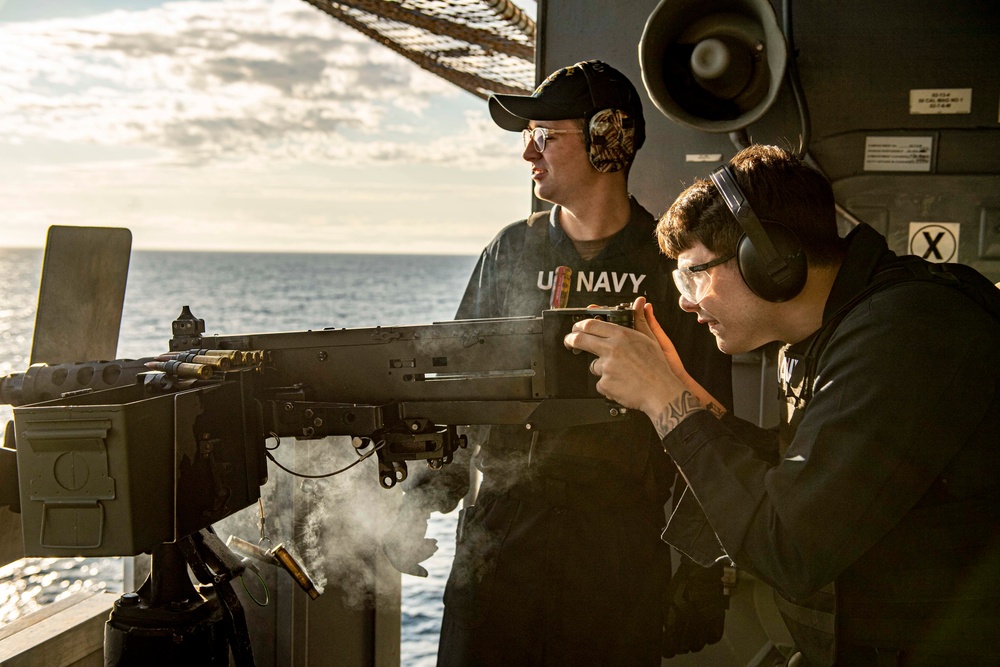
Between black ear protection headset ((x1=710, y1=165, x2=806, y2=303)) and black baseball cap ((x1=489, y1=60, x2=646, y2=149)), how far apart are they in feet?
2.67

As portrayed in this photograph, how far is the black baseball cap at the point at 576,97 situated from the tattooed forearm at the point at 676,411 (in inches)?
38.4

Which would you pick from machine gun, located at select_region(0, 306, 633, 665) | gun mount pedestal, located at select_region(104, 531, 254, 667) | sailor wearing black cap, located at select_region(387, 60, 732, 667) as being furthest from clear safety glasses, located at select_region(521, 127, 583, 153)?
gun mount pedestal, located at select_region(104, 531, 254, 667)

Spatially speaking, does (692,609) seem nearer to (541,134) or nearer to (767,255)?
(767,255)

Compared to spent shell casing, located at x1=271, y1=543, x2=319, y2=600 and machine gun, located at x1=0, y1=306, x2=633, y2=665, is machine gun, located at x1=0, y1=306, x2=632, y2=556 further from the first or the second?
spent shell casing, located at x1=271, y1=543, x2=319, y2=600

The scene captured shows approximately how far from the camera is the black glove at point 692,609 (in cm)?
208

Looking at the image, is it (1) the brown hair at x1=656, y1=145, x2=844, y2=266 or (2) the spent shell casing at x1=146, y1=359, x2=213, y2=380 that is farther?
(2) the spent shell casing at x1=146, y1=359, x2=213, y2=380

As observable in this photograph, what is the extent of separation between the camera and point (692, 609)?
209 cm

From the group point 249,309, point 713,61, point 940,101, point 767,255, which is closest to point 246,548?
point 767,255

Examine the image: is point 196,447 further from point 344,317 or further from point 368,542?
point 344,317

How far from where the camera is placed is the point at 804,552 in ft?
4.01

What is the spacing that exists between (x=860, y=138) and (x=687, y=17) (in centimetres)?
74

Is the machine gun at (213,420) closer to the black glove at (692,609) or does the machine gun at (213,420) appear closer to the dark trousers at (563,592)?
the dark trousers at (563,592)

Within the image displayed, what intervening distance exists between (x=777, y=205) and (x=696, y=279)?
0.20 metres

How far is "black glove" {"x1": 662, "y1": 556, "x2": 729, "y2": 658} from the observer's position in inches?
82.0
